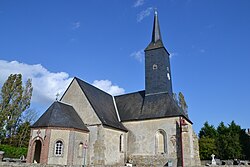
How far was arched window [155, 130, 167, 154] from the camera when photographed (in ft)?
73.7

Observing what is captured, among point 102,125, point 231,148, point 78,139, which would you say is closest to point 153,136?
point 102,125

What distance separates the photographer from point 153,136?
2306 cm

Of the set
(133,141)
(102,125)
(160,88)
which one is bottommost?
(133,141)

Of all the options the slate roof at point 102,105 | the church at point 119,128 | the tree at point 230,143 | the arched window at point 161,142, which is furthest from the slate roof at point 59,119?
the tree at point 230,143

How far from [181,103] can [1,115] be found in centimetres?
2939

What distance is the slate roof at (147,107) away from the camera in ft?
77.0

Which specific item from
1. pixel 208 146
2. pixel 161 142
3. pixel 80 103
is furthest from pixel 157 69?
pixel 208 146

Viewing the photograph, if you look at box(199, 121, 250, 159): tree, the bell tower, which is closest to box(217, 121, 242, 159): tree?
box(199, 121, 250, 159): tree

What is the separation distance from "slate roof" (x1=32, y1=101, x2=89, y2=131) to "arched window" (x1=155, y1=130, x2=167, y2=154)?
735 cm

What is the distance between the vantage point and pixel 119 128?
23531 millimetres

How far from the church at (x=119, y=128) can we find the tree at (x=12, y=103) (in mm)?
11300

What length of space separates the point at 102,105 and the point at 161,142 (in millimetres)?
7457

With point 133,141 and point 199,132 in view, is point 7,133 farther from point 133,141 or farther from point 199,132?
point 199,132

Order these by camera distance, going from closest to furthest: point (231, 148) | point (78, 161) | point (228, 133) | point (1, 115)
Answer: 1. point (78, 161)
2. point (1, 115)
3. point (231, 148)
4. point (228, 133)
